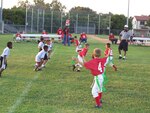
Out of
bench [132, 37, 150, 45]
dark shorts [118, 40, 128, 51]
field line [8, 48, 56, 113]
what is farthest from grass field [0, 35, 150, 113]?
bench [132, 37, 150, 45]

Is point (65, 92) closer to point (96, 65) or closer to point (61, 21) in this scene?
point (96, 65)

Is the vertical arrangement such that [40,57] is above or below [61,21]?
below

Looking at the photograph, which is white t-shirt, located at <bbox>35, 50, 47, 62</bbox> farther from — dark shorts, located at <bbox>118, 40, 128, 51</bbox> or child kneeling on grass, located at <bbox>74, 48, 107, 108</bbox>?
dark shorts, located at <bbox>118, 40, 128, 51</bbox>

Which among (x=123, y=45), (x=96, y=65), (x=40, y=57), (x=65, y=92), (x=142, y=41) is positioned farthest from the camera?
(x=142, y=41)

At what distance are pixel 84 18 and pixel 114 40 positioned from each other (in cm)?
2950

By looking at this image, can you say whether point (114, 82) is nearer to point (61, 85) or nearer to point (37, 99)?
point (61, 85)

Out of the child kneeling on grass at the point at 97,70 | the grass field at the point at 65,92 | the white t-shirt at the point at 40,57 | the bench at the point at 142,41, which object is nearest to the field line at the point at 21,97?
the grass field at the point at 65,92

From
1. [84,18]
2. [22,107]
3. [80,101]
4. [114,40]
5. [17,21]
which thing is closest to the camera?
[22,107]

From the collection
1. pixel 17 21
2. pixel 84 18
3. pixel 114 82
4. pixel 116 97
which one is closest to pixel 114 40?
pixel 84 18

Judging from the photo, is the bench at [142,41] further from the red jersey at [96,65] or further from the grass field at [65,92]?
the red jersey at [96,65]

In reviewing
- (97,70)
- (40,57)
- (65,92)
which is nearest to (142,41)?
(40,57)

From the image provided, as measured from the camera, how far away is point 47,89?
12453 millimetres

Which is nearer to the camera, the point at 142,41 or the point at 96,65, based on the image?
the point at 96,65

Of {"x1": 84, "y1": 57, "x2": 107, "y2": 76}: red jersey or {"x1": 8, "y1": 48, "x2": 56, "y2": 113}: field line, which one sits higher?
{"x1": 84, "y1": 57, "x2": 107, "y2": 76}: red jersey
